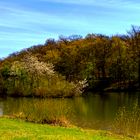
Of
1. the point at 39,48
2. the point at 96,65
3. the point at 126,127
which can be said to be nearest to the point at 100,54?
the point at 96,65

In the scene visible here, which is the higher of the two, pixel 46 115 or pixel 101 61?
pixel 101 61

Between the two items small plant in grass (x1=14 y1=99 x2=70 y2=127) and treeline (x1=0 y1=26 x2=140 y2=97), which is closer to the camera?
small plant in grass (x1=14 y1=99 x2=70 y2=127)

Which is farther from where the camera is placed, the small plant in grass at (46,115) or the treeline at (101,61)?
the treeline at (101,61)

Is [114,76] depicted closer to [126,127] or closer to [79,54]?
[79,54]

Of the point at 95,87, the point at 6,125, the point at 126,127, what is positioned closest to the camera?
the point at 6,125

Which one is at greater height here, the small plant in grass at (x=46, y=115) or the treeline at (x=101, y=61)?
the treeline at (x=101, y=61)

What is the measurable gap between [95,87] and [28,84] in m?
22.9

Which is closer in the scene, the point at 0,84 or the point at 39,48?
the point at 0,84

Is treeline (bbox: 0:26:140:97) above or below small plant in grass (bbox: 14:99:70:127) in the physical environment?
above

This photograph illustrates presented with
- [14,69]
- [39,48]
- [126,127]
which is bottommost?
[126,127]

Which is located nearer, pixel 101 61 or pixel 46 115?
pixel 46 115

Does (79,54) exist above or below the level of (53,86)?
above

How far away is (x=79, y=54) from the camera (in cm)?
8775

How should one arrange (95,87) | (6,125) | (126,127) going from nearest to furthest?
(6,125) < (126,127) < (95,87)
